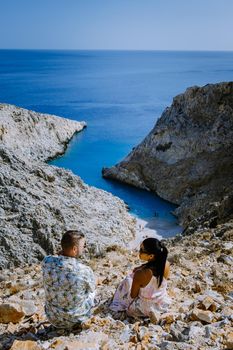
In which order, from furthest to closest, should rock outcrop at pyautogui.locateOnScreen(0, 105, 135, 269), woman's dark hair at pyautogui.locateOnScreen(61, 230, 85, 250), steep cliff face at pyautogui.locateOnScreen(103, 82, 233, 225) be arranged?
1. steep cliff face at pyautogui.locateOnScreen(103, 82, 233, 225)
2. rock outcrop at pyautogui.locateOnScreen(0, 105, 135, 269)
3. woman's dark hair at pyautogui.locateOnScreen(61, 230, 85, 250)

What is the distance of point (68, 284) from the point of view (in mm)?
7449

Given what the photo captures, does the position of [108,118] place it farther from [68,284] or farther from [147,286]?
[68,284]

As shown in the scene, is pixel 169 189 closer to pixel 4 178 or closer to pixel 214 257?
pixel 4 178

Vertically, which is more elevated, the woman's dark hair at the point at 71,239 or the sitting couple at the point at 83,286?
the woman's dark hair at the point at 71,239

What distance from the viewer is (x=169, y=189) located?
3978cm

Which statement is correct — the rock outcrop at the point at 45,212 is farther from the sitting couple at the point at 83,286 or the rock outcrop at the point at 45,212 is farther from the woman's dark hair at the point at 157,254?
the woman's dark hair at the point at 157,254

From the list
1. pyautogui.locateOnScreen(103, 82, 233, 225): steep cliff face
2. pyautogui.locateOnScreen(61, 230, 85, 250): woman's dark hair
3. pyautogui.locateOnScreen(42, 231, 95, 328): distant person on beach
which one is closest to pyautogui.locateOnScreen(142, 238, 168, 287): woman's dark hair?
pyautogui.locateOnScreen(42, 231, 95, 328): distant person on beach

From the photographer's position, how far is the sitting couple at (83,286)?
736 centimetres

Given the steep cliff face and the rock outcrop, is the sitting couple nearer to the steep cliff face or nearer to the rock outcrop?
the rock outcrop

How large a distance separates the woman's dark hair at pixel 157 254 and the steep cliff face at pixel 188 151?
28.1m

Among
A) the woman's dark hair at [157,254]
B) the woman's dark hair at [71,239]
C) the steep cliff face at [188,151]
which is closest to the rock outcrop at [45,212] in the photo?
the steep cliff face at [188,151]

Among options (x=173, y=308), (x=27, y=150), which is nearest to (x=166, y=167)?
(x=27, y=150)

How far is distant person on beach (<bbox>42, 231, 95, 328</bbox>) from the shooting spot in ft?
24.0

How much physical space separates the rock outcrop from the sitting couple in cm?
1370
